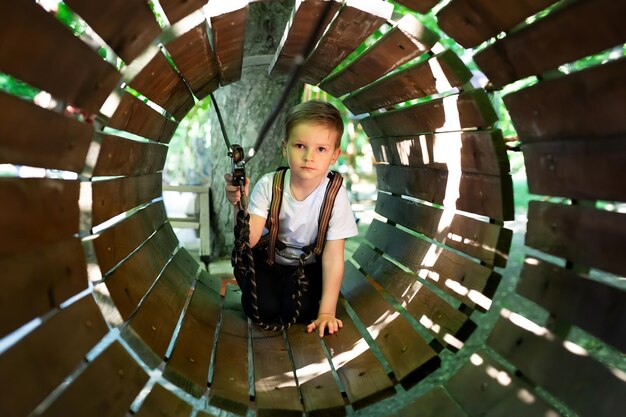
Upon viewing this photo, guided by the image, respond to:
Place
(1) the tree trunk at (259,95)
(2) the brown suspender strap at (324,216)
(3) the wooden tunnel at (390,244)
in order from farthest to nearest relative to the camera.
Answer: (1) the tree trunk at (259,95), (2) the brown suspender strap at (324,216), (3) the wooden tunnel at (390,244)

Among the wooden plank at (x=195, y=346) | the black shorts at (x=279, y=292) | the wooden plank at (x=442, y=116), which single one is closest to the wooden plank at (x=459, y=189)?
the wooden plank at (x=442, y=116)

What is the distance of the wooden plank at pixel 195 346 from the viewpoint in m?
2.44

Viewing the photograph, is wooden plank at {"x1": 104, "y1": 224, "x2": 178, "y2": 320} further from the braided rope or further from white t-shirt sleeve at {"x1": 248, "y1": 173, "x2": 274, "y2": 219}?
white t-shirt sleeve at {"x1": 248, "y1": 173, "x2": 274, "y2": 219}

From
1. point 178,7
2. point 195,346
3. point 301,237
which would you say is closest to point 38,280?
point 178,7

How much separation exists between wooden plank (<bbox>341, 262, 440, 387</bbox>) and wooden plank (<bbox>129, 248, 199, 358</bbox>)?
3.14 feet

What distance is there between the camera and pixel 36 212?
1651mm

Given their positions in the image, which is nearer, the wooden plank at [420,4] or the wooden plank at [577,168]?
the wooden plank at [577,168]

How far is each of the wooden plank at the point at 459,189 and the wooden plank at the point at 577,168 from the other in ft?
1.01

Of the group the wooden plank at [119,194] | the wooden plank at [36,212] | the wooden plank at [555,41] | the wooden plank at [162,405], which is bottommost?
the wooden plank at [162,405]

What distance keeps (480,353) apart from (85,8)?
1.93 metres

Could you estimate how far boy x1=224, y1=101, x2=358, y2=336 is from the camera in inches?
123

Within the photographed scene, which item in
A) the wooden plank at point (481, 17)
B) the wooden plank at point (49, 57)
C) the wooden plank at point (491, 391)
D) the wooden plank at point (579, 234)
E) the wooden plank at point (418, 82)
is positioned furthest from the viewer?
the wooden plank at point (418, 82)

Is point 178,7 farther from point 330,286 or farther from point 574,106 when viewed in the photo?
point 330,286

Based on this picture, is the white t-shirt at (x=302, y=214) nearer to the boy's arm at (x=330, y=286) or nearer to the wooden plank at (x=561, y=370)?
the boy's arm at (x=330, y=286)
